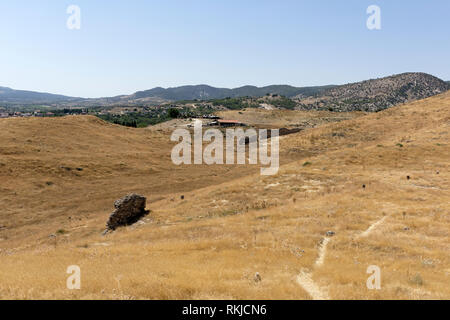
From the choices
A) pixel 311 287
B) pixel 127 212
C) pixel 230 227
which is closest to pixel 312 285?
pixel 311 287

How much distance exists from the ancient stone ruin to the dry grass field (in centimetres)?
133

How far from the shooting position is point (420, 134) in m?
52.5

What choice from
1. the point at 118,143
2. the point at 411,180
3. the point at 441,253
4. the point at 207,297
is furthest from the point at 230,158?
the point at 207,297

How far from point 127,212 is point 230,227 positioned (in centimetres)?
1082

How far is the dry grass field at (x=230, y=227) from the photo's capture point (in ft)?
31.6

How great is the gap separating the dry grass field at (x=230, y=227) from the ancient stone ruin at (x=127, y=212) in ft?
4.35

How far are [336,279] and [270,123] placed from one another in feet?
410

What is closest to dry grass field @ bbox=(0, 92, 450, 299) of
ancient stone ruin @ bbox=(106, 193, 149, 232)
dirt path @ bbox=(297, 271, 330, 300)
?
dirt path @ bbox=(297, 271, 330, 300)

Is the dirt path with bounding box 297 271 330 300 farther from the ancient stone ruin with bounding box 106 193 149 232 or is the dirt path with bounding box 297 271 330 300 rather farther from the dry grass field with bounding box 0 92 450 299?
the ancient stone ruin with bounding box 106 193 149 232

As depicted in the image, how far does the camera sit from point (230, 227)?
19.0m

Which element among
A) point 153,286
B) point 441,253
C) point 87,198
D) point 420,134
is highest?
point 420,134

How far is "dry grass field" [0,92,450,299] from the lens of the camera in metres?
9.64

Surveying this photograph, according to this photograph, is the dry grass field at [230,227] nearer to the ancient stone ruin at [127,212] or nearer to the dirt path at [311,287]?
the dirt path at [311,287]

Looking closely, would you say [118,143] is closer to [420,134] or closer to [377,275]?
[420,134]
